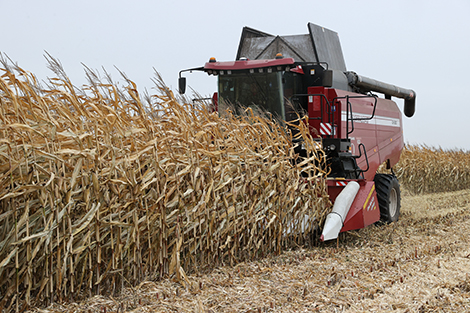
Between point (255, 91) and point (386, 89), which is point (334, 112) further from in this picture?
point (386, 89)

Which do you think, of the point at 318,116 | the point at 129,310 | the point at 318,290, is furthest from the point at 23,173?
the point at 318,116

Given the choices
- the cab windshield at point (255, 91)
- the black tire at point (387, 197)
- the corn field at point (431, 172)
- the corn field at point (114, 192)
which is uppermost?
the cab windshield at point (255, 91)

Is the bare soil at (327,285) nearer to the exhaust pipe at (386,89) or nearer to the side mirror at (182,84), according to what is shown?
the side mirror at (182,84)

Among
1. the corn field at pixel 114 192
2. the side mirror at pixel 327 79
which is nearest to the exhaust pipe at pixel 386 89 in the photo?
the side mirror at pixel 327 79

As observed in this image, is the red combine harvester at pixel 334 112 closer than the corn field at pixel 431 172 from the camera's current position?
Yes

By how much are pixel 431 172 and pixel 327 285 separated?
448 inches

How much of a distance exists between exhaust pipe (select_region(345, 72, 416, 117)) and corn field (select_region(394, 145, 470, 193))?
384cm

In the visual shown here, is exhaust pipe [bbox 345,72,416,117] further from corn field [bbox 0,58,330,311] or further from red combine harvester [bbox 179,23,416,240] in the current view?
corn field [bbox 0,58,330,311]

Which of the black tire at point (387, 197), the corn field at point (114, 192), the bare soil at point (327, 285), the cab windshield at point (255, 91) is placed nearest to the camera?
the corn field at point (114, 192)

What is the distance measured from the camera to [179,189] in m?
3.87

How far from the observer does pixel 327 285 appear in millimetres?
3879

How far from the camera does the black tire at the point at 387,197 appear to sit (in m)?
7.09

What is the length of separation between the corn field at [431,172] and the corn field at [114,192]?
1032 centimetres

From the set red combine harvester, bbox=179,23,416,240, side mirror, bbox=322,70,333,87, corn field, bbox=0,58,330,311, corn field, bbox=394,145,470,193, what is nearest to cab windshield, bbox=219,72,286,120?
red combine harvester, bbox=179,23,416,240
